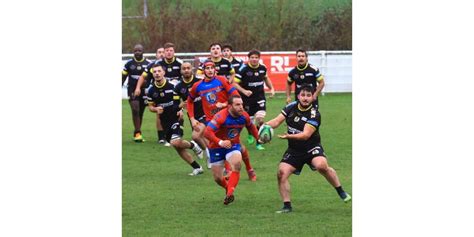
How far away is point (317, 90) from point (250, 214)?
22.7ft

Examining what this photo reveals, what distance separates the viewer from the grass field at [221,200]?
11844 millimetres

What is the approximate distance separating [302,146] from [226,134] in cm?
146

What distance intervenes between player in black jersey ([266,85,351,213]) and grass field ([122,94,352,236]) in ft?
1.36

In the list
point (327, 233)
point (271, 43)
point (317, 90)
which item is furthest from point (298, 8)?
point (327, 233)

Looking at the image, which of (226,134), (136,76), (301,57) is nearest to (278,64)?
(136,76)

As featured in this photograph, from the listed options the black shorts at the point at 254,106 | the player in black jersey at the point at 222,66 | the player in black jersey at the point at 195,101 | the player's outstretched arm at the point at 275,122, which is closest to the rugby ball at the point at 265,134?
the player's outstretched arm at the point at 275,122

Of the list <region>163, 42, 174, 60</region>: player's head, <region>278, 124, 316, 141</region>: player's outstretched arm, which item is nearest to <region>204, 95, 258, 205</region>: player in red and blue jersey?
<region>278, 124, 316, 141</region>: player's outstretched arm

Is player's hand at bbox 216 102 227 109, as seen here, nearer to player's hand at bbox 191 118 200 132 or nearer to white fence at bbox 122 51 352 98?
player's hand at bbox 191 118 200 132

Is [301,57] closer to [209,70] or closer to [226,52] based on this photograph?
[226,52]

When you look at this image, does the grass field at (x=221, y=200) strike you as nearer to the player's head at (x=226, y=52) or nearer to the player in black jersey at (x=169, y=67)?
the player in black jersey at (x=169, y=67)

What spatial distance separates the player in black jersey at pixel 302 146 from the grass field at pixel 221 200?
42cm

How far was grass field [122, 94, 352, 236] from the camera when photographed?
11.8 m

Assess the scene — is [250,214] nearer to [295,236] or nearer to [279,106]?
[295,236]

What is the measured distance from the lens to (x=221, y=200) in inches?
557
